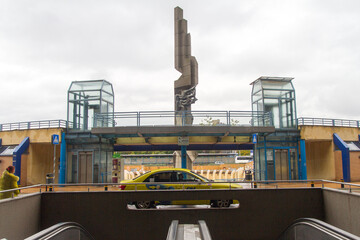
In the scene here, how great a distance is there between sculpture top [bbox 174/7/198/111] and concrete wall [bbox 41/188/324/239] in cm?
1922

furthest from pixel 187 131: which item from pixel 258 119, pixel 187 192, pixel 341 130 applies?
pixel 341 130

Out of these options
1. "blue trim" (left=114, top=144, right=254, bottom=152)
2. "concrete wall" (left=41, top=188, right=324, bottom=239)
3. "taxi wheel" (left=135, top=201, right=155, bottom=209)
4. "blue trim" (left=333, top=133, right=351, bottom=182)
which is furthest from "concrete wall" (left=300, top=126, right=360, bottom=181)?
"taxi wheel" (left=135, top=201, right=155, bottom=209)

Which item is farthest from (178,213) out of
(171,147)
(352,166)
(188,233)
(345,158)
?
(352,166)

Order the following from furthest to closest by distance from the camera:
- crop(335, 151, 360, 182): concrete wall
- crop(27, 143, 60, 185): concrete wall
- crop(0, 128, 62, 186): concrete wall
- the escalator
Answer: crop(27, 143, 60, 185): concrete wall, crop(335, 151, 360, 182): concrete wall, crop(0, 128, 62, 186): concrete wall, the escalator

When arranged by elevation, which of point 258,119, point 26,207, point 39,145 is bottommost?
point 26,207

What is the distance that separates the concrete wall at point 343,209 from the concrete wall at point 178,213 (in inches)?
23.7

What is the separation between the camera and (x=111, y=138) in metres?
22.6

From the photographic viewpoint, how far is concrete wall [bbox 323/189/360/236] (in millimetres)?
10336

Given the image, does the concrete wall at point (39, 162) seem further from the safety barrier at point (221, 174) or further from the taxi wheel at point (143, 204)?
the taxi wheel at point (143, 204)

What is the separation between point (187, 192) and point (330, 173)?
15.1 meters

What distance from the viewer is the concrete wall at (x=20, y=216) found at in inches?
397

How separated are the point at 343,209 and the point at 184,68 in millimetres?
23316

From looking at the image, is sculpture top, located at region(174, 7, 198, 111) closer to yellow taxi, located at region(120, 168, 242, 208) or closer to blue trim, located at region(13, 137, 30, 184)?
blue trim, located at region(13, 137, 30, 184)

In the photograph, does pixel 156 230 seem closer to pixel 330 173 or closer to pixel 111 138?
pixel 111 138
